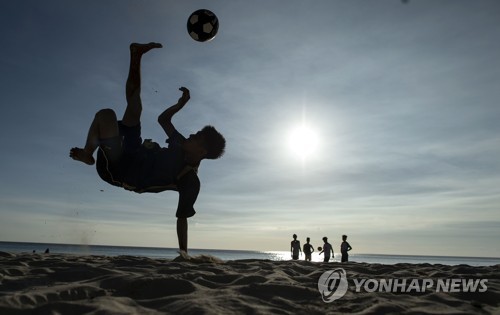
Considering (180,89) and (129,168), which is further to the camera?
(180,89)

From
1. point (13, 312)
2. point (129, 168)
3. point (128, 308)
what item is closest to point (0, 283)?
point (13, 312)

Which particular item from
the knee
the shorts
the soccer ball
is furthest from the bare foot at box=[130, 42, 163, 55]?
the soccer ball

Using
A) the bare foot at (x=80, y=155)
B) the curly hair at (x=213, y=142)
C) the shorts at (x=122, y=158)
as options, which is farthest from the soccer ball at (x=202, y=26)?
the bare foot at (x=80, y=155)

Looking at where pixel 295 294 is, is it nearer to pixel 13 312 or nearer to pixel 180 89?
pixel 13 312

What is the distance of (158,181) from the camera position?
5.35 meters

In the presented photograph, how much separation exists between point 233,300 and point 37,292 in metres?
1.44

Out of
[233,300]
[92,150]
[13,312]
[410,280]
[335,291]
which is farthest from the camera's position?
[92,150]

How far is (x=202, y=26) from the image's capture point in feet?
21.4

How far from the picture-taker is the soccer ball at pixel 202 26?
21.4ft

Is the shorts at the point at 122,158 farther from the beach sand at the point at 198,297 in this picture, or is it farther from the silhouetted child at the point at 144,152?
the beach sand at the point at 198,297

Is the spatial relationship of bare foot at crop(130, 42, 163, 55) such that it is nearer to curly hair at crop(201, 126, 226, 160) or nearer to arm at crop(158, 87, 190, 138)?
arm at crop(158, 87, 190, 138)

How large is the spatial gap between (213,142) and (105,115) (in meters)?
1.58

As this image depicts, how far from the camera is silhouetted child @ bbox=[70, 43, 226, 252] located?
4785 mm

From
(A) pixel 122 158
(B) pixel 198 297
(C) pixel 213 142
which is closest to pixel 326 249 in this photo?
(C) pixel 213 142
